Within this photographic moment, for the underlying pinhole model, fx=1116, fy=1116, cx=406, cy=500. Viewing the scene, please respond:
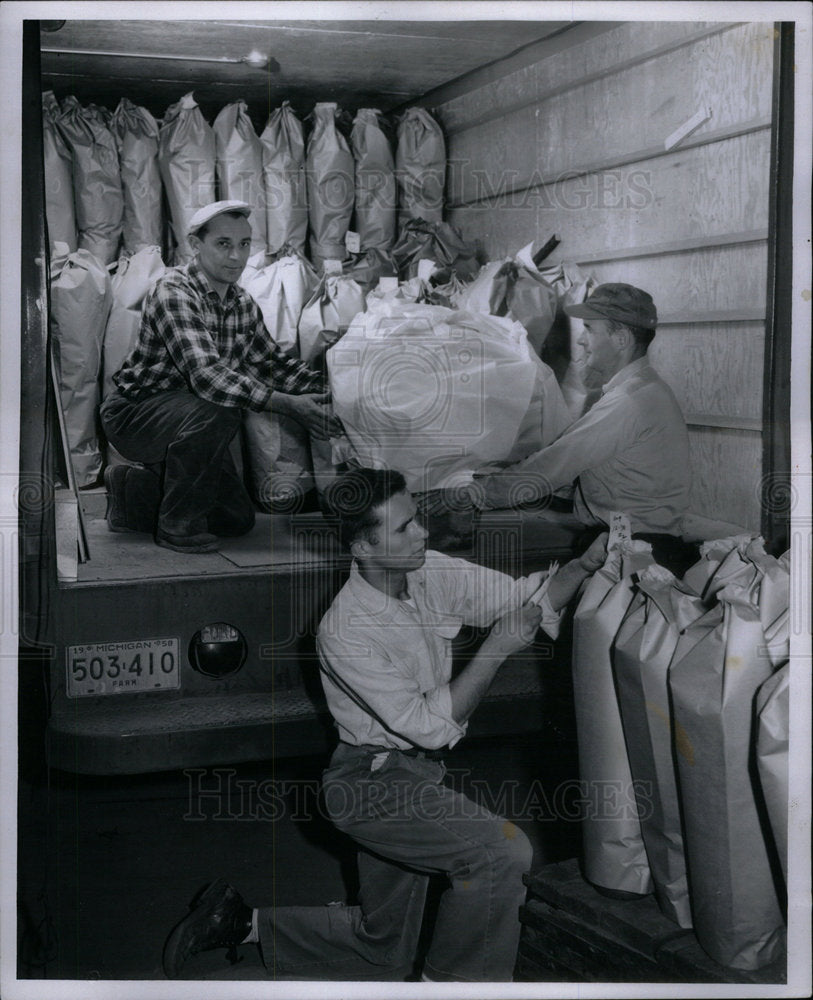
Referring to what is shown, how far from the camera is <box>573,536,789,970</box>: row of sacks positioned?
1.99 metres

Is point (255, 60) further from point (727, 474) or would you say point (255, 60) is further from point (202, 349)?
point (727, 474)

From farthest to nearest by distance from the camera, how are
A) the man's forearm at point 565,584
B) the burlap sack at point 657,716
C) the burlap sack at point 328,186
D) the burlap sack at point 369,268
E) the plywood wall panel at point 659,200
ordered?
the burlap sack at point 369,268 → the burlap sack at point 328,186 → the man's forearm at point 565,584 → the plywood wall panel at point 659,200 → the burlap sack at point 657,716

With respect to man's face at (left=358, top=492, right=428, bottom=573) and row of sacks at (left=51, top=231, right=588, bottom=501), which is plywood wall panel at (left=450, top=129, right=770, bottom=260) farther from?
man's face at (left=358, top=492, right=428, bottom=573)

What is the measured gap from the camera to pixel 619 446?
254 cm

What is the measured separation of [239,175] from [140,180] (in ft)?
0.94

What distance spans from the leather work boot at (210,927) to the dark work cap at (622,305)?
1.51 m

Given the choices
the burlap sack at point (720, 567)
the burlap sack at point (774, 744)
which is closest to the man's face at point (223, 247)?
the burlap sack at point (720, 567)

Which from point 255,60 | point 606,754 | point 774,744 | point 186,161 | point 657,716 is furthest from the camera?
point 186,161

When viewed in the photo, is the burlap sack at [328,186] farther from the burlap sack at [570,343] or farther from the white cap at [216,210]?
the burlap sack at [570,343]

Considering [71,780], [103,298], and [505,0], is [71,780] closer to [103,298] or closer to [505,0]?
[103,298]

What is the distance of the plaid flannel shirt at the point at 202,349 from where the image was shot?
250 centimetres

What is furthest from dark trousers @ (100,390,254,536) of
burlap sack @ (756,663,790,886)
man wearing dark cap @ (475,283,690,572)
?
burlap sack @ (756,663,790,886)

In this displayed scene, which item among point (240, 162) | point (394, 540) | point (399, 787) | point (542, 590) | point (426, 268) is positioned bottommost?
point (399, 787)

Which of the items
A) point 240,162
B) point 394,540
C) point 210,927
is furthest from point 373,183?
point 210,927
